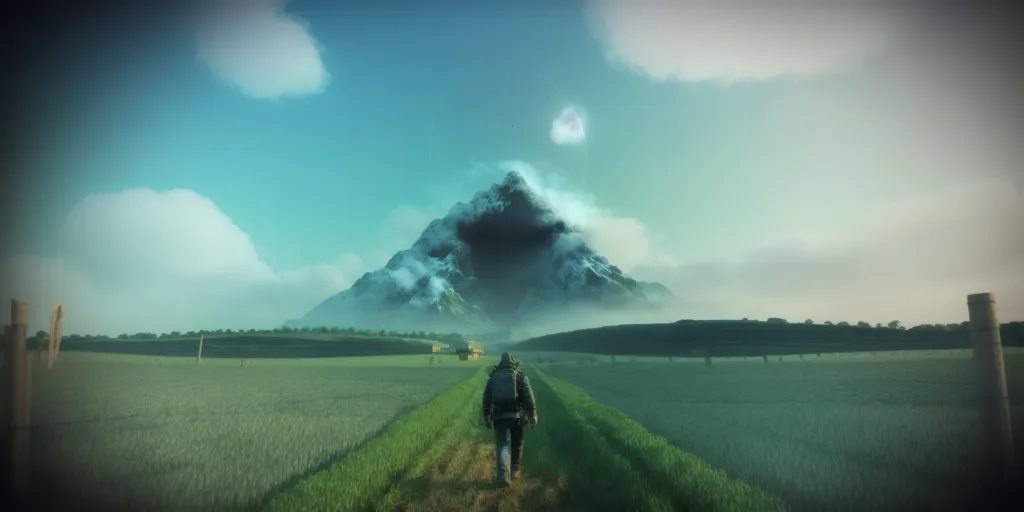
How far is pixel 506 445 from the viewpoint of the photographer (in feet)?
33.8

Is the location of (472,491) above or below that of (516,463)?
below

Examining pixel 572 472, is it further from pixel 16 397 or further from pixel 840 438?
pixel 16 397

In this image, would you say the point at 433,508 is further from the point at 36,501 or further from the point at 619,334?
the point at 619,334

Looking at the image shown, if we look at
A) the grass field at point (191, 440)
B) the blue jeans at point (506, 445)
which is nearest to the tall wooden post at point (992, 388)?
the blue jeans at point (506, 445)

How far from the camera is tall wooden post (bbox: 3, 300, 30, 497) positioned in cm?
913

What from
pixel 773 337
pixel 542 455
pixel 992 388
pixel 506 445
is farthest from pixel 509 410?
pixel 773 337

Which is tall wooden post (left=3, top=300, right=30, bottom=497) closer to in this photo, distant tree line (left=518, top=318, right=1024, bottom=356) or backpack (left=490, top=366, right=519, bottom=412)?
backpack (left=490, top=366, right=519, bottom=412)

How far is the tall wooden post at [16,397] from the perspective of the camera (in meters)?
9.13

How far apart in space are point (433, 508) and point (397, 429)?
735 cm

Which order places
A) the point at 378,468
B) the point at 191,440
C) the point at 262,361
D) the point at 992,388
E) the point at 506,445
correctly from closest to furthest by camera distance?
the point at 992,388 → the point at 506,445 → the point at 378,468 → the point at 191,440 → the point at 262,361

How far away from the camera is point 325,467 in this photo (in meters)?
10.9

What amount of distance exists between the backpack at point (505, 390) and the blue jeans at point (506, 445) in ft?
0.97

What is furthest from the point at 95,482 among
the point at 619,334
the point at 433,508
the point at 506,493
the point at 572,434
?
the point at 619,334

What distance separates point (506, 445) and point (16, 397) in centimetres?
899
